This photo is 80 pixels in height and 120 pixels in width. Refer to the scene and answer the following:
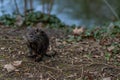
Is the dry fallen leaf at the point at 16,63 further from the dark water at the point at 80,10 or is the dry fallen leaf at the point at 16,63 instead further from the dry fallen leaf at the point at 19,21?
the dark water at the point at 80,10

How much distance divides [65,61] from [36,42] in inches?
22.1

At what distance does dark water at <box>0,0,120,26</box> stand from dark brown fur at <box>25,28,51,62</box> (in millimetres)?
4955

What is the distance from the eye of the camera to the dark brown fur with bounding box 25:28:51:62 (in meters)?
3.68

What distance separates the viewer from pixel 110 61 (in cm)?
415

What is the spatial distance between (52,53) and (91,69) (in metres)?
0.63

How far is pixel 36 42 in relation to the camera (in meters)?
3.71

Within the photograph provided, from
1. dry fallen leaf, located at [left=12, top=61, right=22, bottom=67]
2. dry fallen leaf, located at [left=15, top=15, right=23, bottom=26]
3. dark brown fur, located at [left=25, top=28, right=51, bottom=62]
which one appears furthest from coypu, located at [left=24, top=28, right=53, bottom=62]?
dry fallen leaf, located at [left=15, top=15, right=23, bottom=26]

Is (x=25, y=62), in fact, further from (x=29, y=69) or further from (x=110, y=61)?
(x=110, y=61)

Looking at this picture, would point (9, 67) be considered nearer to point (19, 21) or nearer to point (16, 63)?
point (16, 63)

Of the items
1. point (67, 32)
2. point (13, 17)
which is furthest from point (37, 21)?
point (67, 32)

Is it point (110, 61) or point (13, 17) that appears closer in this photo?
point (110, 61)

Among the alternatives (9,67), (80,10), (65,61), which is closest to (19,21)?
(65,61)

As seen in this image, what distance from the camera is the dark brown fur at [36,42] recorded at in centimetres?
368

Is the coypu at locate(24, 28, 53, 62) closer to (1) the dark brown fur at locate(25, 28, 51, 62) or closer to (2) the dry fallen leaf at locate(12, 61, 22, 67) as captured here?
(1) the dark brown fur at locate(25, 28, 51, 62)
